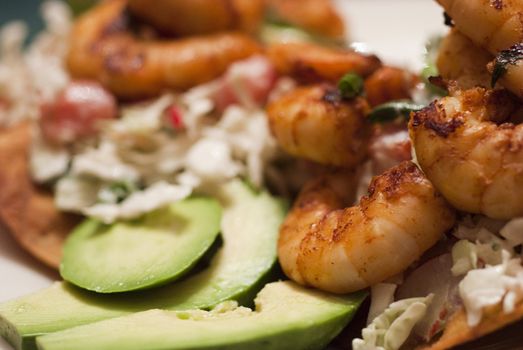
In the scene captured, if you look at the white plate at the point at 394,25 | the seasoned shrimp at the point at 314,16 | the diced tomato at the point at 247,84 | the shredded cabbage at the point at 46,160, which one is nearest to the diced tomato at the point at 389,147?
the diced tomato at the point at 247,84

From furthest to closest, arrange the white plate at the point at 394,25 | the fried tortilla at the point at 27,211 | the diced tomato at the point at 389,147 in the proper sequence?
the white plate at the point at 394,25 → the fried tortilla at the point at 27,211 → the diced tomato at the point at 389,147

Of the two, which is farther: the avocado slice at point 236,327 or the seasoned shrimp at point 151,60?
the seasoned shrimp at point 151,60

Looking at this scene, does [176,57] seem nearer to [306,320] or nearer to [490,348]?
[306,320]

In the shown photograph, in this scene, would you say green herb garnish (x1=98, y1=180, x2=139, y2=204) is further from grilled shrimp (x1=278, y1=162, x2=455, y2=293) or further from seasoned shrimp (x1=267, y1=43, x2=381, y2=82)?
grilled shrimp (x1=278, y1=162, x2=455, y2=293)

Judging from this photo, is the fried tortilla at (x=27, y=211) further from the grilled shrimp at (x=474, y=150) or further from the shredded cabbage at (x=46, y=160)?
the grilled shrimp at (x=474, y=150)

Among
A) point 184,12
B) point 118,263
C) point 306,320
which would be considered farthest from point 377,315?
point 184,12

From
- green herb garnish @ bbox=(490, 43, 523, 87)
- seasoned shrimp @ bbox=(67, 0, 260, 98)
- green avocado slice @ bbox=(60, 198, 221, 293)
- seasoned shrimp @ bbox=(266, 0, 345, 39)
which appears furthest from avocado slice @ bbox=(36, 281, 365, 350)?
seasoned shrimp @ bbox=(266, 0, 345, 39)
